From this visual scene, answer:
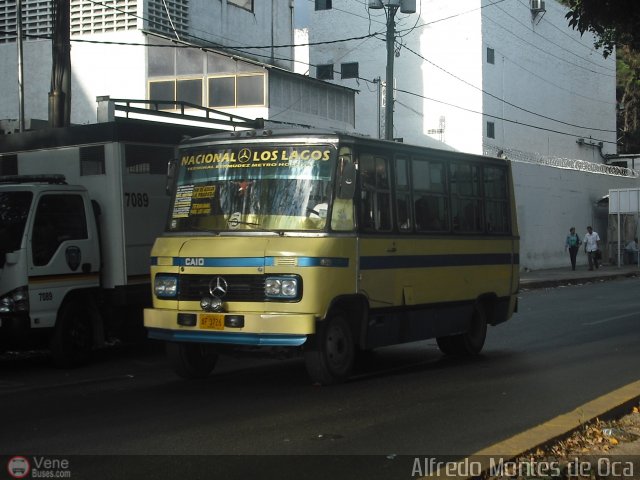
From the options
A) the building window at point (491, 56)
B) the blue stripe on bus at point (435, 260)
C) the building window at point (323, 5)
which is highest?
the building window at point (323, 5)

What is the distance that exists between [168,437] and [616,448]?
348cm

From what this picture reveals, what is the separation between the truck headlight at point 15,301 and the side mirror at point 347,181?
4.08 metres

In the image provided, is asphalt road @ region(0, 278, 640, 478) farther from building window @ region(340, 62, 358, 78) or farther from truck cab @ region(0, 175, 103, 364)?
Result: building window @ region(340, 62, 358, 78)

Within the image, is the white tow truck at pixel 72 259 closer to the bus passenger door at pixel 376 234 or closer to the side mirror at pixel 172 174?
the side mirror at pixel 172 174

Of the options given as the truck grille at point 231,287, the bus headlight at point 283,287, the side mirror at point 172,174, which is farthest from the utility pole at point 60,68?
A: the bus headlight at point 283,287

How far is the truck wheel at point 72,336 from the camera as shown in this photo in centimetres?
1151

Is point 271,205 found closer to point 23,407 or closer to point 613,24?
point 23,407

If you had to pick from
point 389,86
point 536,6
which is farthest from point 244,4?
point 536,6

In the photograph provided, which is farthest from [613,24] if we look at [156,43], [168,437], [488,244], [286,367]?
[156,43]

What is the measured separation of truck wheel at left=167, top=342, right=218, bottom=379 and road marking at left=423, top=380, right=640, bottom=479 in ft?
13.6

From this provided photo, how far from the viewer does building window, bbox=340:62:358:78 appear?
154 feet

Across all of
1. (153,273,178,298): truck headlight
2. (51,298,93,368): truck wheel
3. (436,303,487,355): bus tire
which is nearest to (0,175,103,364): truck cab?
(51,298,93,368): truck wheel

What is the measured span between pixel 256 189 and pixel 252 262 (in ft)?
2.95

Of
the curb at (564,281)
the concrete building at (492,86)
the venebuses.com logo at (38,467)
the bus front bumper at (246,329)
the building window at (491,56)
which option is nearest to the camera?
the venebuses.com logo at (38,467)
